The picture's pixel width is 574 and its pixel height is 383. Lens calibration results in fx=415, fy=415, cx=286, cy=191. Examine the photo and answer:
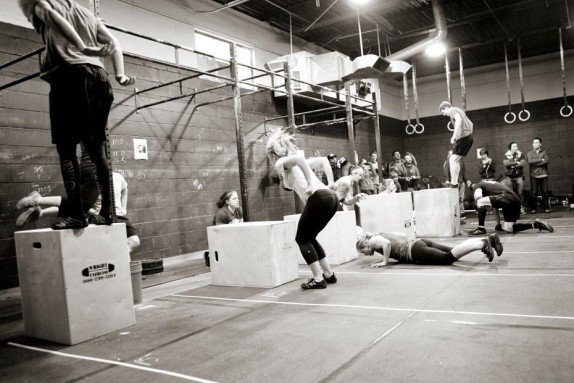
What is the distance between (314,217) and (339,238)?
1588 millimetres

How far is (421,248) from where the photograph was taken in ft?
13.3

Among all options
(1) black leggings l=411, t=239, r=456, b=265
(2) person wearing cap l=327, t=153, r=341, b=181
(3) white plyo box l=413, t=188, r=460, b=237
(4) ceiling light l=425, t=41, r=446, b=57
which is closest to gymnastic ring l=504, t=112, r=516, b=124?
(4) ceiling light l=425, t=41, r=446, b=57

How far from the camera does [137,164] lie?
5.69m

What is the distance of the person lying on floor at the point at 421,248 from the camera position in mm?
3812

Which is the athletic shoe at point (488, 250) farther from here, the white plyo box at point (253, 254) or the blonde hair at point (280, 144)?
the blonde hair at point (280, 144)

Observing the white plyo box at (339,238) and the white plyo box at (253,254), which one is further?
the white plyo box at (339,238)

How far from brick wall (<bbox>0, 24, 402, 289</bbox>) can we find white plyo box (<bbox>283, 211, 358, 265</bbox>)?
7.03 ft

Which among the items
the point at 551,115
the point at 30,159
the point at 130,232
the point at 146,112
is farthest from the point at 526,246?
the point at 551,115

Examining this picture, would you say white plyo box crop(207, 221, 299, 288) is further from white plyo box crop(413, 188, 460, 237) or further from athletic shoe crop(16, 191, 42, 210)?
white plyo box crop(413, 188, 460, 237)

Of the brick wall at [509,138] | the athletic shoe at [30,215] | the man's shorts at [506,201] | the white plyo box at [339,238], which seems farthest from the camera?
the brick wall at [509,138]

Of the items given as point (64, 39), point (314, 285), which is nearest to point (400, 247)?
point (314, 285)

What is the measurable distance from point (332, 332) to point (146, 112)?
458 cm

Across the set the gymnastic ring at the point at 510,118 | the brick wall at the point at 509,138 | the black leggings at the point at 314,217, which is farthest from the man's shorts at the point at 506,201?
the brick wall at the point at 509,138

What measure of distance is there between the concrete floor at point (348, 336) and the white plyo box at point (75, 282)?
113 millimetres
